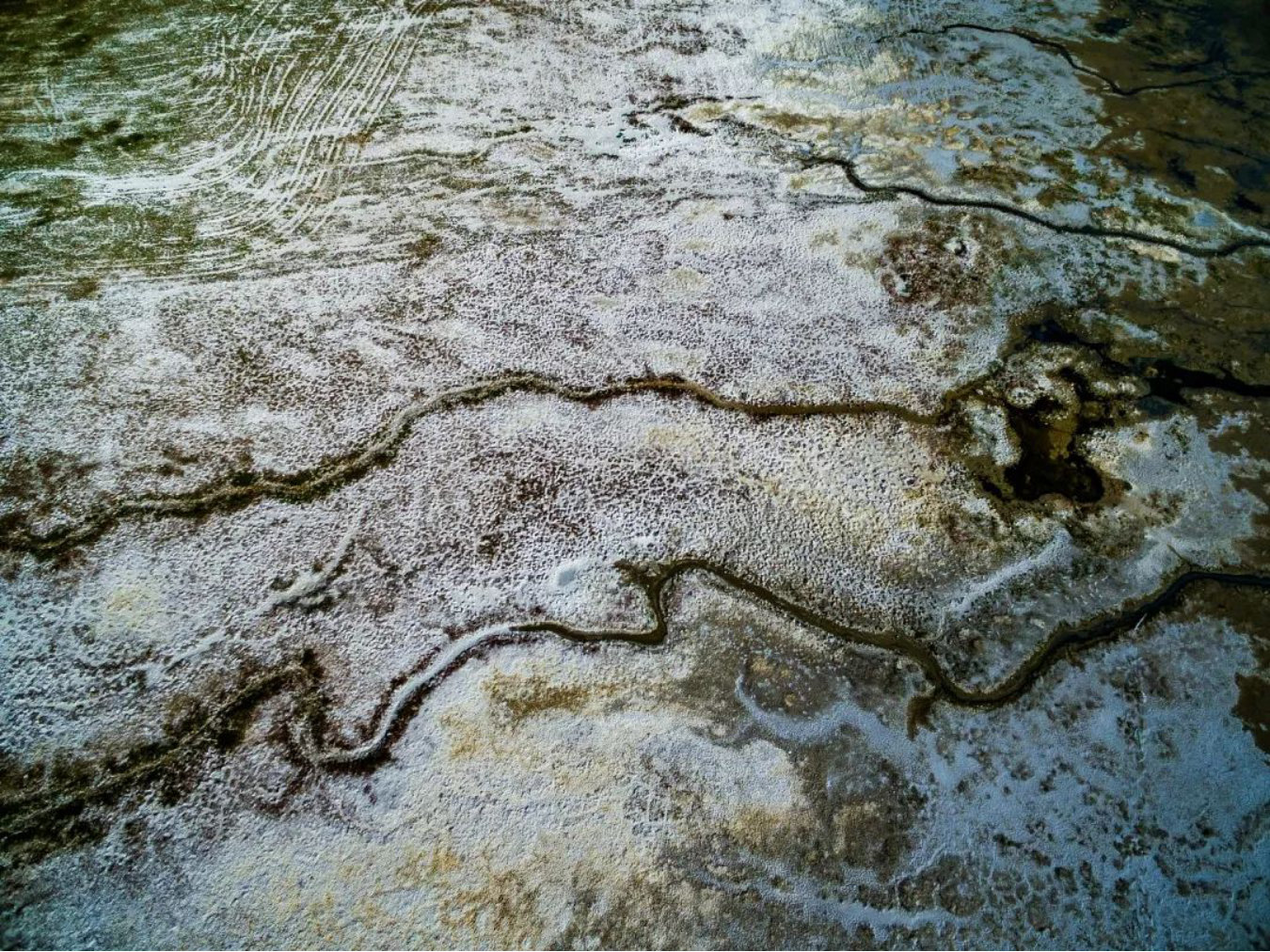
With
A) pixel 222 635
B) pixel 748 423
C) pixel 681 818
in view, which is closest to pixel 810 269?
pixel 748 423

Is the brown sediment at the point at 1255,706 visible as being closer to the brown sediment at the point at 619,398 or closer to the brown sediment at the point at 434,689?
the brown sediment at the point at 434,689

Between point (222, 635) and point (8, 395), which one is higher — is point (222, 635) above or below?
below

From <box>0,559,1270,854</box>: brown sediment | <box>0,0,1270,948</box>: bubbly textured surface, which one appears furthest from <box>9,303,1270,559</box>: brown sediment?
<box>0,559,1270,854</box>: brown sediment

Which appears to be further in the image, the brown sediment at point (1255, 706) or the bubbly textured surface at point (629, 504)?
the brown sediment at point (1255, 706)

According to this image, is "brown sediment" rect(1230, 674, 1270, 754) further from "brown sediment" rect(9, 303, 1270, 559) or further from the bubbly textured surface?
"brown sediment" rect(9, 303, 1270, 559)

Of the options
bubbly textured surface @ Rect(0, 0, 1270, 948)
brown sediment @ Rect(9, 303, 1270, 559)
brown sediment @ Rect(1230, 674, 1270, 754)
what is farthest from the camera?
brown sediment @ Rect(9, 303, 1270, 559)

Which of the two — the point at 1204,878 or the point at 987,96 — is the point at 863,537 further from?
the point at 987,96

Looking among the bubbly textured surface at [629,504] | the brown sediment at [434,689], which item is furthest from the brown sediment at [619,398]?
the brown sediment at [434,689]

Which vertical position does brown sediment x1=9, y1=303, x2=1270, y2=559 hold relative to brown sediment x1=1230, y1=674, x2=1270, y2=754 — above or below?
above

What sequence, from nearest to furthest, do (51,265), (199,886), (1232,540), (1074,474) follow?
(199,886) < (1232,540) < (1074,474) < (51,265)
